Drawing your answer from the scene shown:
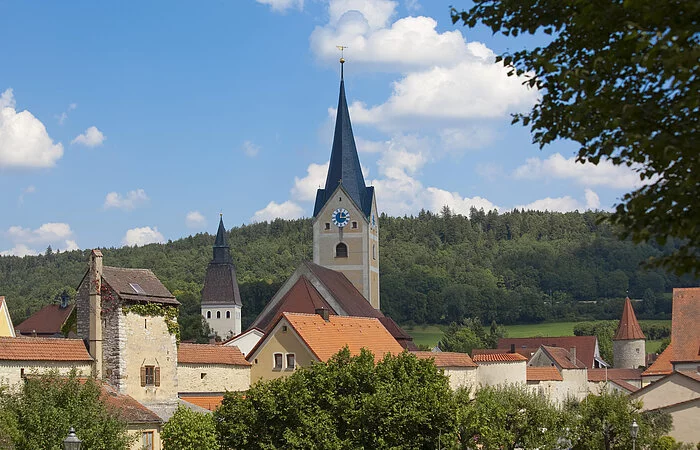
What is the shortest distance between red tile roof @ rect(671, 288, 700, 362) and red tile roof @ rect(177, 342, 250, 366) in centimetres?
3519

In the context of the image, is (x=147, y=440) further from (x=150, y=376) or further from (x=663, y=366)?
(x=663, y=366)

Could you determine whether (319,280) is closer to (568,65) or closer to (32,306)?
(568,65)

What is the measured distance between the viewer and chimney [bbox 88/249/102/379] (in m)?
38.5

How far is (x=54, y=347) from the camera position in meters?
37.2

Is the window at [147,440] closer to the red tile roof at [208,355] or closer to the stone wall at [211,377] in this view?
the stone wall at [211,377]

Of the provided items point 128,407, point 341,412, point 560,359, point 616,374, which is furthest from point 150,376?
point 616,374

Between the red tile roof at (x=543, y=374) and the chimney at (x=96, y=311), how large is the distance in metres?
29.1

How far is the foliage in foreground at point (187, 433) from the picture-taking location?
34.8 m

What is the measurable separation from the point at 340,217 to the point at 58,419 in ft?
206

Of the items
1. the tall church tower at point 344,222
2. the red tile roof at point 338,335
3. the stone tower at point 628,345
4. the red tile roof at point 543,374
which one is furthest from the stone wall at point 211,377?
the stone tower at point 628,345

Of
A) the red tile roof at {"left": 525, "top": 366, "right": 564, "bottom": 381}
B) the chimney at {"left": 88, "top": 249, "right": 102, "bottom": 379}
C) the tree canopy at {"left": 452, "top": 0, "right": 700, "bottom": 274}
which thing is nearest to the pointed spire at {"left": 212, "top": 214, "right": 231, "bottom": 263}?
the red tile roof at {"left": 525, "top": 366, "right": 564, "bottom": 381}

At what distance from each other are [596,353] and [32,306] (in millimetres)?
77622

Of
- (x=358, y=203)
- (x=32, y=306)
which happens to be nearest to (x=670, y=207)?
(x=358, y=203)

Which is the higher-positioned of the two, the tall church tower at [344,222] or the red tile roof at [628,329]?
the tall church tower at [344,222]
